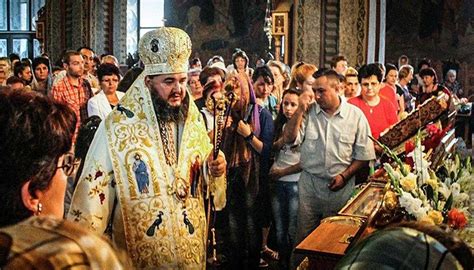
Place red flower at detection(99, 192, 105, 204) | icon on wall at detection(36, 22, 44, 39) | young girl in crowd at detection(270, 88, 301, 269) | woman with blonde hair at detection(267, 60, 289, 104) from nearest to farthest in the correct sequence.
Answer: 1. red flower at detection(99, 192, 105, 204)
2. young girl in crowd at detection(270, 88, 301, 269)
3. woman with blonde hair at detection(267, 60, 289, 104)
4. icon on wall at detection(36, 22, 44, 39)

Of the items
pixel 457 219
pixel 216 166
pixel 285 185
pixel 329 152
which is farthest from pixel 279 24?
pixel 457 219

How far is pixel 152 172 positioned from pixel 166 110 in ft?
0.97

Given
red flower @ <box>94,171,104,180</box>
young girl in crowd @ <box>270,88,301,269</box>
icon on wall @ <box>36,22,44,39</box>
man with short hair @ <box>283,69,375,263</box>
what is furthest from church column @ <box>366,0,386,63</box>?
red flower @ <box>94,171,104,180</box>

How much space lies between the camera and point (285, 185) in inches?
219

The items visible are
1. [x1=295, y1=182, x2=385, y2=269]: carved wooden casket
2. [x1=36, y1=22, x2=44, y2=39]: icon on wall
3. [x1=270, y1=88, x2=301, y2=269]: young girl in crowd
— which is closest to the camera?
[x1=295, y1=182, x2=385, y2=269]: carved wooden casket

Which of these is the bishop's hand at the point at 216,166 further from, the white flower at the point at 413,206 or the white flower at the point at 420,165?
the white flower at the point at 420,165

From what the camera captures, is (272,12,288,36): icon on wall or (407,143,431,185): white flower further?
(272,12,288,36): icon on wall

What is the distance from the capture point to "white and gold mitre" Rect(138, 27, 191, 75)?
3.35m

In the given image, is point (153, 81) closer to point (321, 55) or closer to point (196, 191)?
point (196, 191)

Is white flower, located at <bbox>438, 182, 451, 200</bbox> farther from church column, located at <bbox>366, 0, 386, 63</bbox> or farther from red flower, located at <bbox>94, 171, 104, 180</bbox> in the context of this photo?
church column, located at <bbox>366, 0, 386, 63</bbox>

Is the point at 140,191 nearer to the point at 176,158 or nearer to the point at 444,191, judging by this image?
the point at 176,158

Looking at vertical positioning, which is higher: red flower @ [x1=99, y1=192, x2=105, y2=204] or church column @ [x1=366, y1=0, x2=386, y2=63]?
church column @ [x1=366, y1=0, x2=386, y2=63]

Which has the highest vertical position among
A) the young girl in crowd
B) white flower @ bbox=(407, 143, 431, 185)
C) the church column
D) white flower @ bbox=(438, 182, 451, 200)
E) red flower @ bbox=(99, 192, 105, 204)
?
the church column

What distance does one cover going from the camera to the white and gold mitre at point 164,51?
3.35 meters
